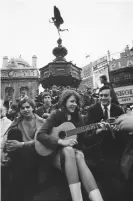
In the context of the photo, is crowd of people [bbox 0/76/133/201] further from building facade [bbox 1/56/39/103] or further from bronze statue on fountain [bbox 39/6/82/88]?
building facade [bbox 1/56/39/103]

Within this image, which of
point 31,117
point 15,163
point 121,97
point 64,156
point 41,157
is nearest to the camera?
point 64,156

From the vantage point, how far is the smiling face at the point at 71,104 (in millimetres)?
2537

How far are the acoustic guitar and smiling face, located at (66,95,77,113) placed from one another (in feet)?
1.00

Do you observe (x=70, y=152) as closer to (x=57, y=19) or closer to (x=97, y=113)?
(x=97, y=113)

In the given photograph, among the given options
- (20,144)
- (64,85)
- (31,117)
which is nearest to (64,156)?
(20,144)

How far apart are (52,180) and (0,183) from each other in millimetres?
650

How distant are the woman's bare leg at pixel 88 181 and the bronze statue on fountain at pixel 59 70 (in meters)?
6.26

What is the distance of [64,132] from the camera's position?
228 cm

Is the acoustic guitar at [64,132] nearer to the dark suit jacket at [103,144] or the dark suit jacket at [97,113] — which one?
the dark suit jacket at [103,144]

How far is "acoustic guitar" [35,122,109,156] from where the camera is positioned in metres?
2.15

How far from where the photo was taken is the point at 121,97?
9648 mm

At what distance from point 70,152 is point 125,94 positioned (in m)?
8.39

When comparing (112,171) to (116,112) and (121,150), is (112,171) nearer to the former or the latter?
(121,150)

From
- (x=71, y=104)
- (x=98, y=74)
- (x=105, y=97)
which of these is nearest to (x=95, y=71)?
(x=98, y=74)
